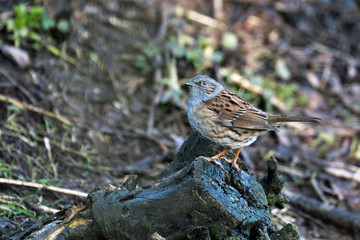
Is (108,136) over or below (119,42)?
below

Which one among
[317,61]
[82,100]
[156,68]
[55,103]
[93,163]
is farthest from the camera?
[317,61]

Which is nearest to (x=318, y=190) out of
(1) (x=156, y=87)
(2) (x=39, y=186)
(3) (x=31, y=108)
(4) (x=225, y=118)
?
(4) (x=225, y=118)

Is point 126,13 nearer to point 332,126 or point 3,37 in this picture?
point 3,37

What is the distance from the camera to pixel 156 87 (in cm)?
733

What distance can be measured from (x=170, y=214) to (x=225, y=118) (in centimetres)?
146

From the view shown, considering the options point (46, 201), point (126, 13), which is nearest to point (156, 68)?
point (126, 13)

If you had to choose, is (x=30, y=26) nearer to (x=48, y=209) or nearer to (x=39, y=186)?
(x=39, y=186)

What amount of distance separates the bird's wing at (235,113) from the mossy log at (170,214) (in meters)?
0.98

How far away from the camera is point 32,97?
5.75 meters

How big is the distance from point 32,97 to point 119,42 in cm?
252

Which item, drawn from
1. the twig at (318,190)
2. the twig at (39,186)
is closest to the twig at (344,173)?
the twig at (318,190)

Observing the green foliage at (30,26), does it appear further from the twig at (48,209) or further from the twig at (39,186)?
the twig at (48,209)

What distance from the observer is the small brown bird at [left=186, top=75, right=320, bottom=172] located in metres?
3.96

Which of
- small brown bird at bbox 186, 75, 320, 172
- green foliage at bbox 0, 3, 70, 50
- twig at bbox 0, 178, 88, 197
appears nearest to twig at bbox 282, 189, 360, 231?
small brown bird at bbox 186, 75, 320, 172
